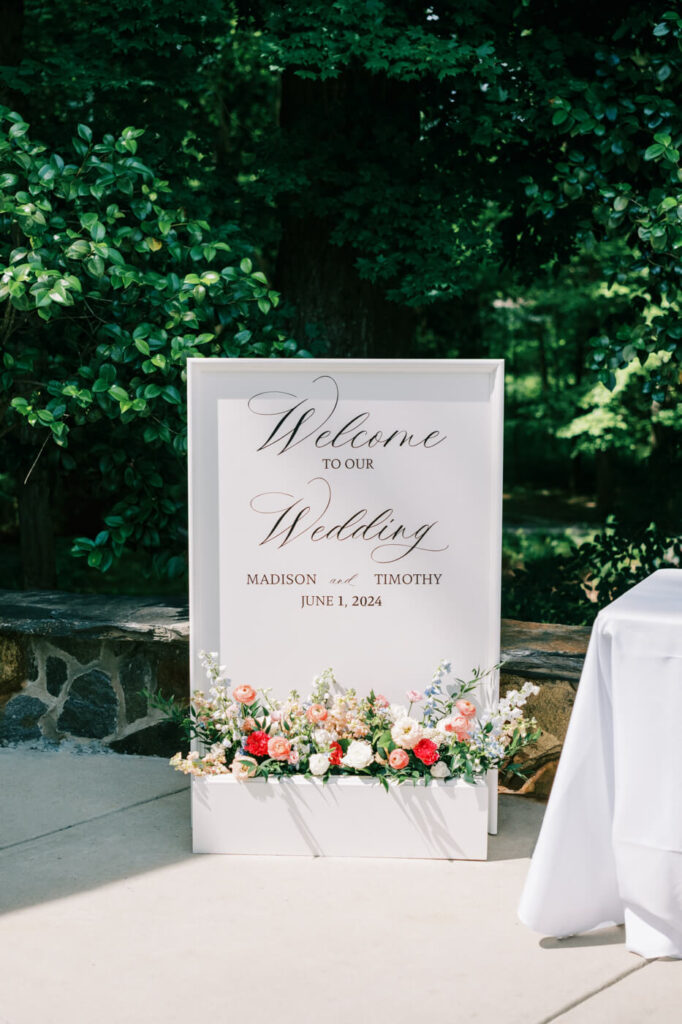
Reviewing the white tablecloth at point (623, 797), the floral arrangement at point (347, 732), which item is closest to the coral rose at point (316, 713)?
the floral arrangement at point (347, 732)

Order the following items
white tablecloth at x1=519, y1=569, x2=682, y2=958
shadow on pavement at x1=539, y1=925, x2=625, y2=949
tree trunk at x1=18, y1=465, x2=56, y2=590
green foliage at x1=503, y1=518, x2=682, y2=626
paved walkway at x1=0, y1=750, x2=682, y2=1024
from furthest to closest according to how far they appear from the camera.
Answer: tree trunk at x1=18, y1=465, x2=56, y2=590 → green foliage at x1=503, y1=518, x2=682, y2=626 → shadow on pavement at x1=539, y1=925, x2=625, y2=949 → white tablecloth at x1=519, y1=569, x2=682, y2=958 → paved walkway at x1=0, y1=750, x2=682, y2=1024

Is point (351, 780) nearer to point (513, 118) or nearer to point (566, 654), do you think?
point (566, 654)

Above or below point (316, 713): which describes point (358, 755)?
below

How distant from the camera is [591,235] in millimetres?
5438

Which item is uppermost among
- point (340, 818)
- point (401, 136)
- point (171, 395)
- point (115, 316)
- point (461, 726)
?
point (401, 136)

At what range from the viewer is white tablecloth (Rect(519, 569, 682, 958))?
277 centimetres

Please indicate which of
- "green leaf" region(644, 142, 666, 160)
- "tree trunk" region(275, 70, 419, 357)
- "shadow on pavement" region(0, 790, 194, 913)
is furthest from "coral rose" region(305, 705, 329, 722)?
"tree trunk" region(275, 70, 419, 357)

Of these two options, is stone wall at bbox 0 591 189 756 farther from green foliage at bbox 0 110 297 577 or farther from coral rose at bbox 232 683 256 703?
coral rose at bbox 232 683 256 703

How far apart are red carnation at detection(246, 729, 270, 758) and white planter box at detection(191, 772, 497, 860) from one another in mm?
91

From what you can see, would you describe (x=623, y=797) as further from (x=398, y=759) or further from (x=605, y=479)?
(x=605, y=479)

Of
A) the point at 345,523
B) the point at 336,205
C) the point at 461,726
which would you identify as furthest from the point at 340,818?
the point at 336,205

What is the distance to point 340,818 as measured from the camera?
3.52 m

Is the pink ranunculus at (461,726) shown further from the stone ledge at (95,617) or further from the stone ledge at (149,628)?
the stone ledge at (95,617)

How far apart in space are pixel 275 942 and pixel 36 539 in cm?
568
